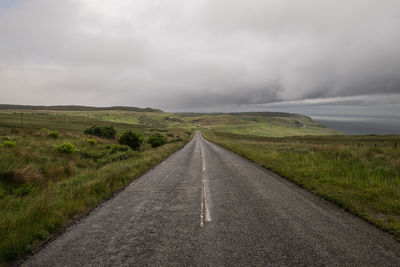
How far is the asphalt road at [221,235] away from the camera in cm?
380

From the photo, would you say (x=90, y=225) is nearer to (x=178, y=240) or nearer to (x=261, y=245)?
(x=178, y=240)

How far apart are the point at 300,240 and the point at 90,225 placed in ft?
18.3

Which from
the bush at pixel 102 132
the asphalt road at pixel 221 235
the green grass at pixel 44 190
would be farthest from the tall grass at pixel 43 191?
the bush at pixel 102 132

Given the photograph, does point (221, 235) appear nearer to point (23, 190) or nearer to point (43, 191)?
point (43, 191)

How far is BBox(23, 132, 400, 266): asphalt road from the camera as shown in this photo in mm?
3805

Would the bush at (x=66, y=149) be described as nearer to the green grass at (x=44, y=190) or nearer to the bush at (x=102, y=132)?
the green grass at (x=44, y=190)

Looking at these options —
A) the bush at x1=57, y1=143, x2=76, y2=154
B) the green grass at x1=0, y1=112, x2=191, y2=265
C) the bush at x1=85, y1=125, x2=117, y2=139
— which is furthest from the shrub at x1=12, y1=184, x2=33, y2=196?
the bush at x1=85, y1=125, x2=117, y2=139

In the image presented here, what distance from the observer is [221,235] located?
4.66 metres

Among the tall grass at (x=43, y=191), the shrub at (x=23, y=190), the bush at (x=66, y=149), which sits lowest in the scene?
the shrub at (x=23, y=190)

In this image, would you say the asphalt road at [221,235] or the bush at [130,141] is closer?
the asphalt road at [221,235]

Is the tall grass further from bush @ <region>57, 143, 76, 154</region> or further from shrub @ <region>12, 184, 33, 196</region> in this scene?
bush @ <region>57, 143, 76, 154</region>

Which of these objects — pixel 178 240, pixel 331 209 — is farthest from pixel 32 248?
pixel 331 209

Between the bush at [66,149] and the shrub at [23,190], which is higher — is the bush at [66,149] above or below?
above

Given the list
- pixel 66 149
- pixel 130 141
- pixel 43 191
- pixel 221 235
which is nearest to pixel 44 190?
pixel 43 191
